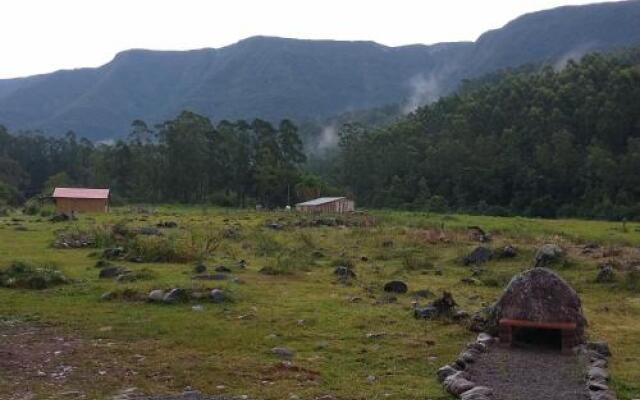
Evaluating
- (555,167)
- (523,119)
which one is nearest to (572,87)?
(523,119)

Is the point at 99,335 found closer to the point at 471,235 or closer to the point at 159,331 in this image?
the point at 159,331

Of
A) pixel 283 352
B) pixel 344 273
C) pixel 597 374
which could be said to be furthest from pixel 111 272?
pixel 597 374

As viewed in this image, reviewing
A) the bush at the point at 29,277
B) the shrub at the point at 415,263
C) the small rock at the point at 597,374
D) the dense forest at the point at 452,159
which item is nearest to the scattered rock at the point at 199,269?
the bush at the point at 29,277

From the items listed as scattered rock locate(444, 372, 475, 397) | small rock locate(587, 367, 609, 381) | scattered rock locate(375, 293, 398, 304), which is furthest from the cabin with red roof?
small rock locate(587, 367, 609, 381)

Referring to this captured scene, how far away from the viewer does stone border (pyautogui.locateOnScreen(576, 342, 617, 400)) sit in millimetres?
9898

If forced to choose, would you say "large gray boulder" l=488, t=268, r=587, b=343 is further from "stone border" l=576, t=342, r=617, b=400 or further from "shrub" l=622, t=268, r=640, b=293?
"shrub" l=622, t=268, r=640, b=293

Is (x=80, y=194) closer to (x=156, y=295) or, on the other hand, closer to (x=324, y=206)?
(x=324, y=206)

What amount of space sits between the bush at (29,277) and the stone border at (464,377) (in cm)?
1206

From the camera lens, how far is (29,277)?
62.3ft

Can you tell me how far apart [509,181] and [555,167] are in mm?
6291

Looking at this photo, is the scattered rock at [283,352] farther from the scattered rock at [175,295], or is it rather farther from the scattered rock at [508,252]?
the scattered rock at [508,252]

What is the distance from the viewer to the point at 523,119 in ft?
269

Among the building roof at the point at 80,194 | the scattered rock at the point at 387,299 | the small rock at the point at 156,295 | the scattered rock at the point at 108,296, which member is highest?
the building roof at the point at 80,194

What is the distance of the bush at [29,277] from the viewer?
61.7ft
